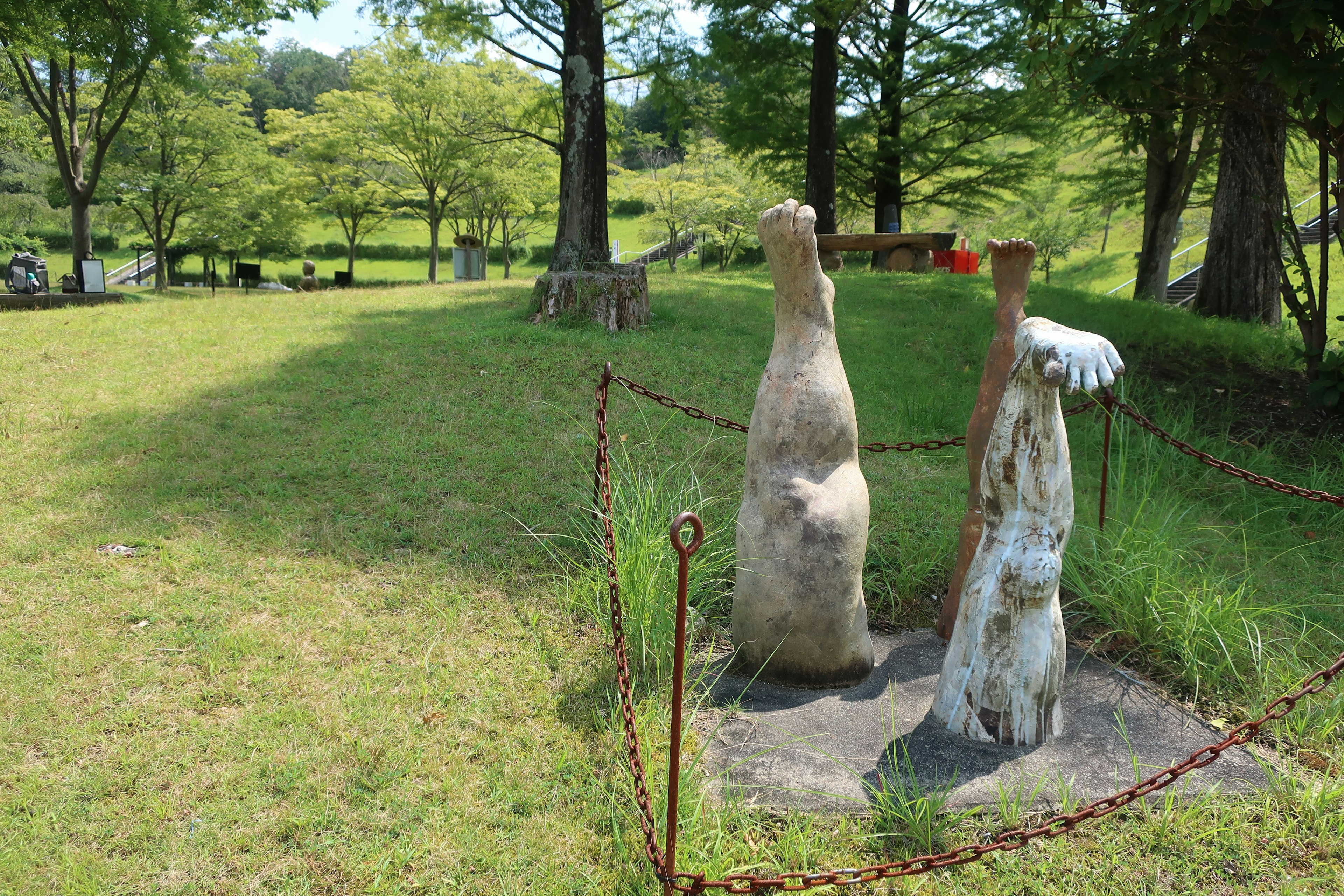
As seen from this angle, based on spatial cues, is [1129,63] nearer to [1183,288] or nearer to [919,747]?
[919,747]

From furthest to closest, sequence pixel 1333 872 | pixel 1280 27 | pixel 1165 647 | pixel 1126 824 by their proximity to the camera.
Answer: pixel 1280 27
pixel 1165 647
pixel 1126 824
pixel 1333 872

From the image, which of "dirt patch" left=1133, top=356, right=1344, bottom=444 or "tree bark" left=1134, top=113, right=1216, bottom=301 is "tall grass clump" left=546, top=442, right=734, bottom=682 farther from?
"tree bark" left=1134, top=113, right=1216, bottom=301

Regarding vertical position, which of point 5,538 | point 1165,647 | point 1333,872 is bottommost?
point 1333,872

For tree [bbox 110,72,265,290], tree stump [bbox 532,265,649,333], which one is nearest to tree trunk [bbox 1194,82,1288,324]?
tree stump [bbox 532,265,649,333]

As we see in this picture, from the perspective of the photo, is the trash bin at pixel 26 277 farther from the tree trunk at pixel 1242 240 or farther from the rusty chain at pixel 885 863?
the tree trunk at pixel 1242 240

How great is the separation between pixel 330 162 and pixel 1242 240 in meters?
24.6

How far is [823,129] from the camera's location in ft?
43.1

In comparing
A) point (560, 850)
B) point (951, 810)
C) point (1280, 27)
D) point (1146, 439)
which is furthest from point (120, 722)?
point (1280, 27)

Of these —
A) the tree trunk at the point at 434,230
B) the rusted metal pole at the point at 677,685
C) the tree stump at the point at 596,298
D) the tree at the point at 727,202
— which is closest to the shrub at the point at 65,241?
the tree trunk at the point at 434,230

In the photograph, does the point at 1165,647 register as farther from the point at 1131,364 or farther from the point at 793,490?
the point at 1131,364

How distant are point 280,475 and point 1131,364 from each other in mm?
7890

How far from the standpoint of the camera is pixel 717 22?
13391 mm

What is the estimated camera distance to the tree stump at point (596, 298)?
796 cm

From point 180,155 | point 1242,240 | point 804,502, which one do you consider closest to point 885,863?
point 804,502
